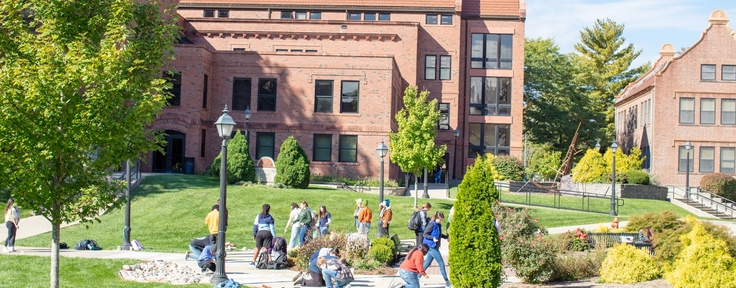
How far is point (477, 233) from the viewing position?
14.8 meters

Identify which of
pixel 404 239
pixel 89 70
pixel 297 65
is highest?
pixel 297 65

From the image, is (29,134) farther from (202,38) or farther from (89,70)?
(202,38)

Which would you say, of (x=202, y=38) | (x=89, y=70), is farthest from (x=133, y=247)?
(x=202, y=38)

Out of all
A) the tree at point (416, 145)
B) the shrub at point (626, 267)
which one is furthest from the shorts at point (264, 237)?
the tree at point (416, 145)

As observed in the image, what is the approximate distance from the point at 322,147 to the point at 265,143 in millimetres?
3017

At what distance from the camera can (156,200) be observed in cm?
3020

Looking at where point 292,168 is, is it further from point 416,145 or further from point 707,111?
point 707,111

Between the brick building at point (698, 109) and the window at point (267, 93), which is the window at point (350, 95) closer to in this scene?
the window at point (267, 93)

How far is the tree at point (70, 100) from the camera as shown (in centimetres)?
1147

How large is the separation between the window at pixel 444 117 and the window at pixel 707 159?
15679 millimetres

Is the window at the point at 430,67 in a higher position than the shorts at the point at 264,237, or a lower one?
higher

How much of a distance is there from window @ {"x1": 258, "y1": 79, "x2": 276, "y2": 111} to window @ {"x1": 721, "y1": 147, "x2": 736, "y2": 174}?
2689 cm

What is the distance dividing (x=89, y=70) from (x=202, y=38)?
38686 mm

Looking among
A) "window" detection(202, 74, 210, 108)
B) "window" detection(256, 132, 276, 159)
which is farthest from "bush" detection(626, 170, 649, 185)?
"window" detection(202, 74, 210, 108)
